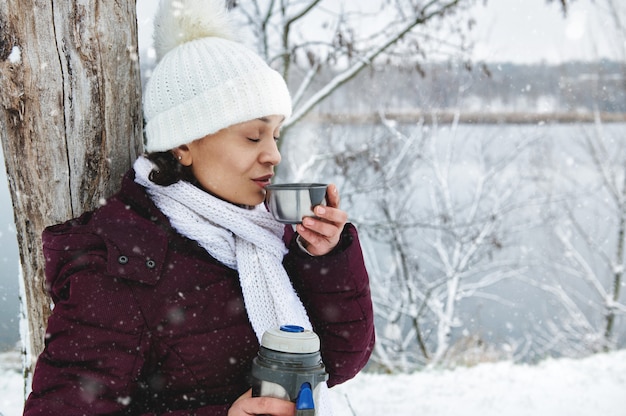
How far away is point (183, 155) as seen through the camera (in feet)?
5.68

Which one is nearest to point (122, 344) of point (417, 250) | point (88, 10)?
point (88, 10)

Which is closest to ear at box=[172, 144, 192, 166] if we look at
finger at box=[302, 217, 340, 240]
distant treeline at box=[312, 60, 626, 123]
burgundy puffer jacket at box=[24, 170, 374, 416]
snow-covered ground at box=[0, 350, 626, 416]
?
burgundy puffer jacket at box=[24, 170, 374, 416]

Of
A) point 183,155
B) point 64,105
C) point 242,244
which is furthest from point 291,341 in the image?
point 64,105

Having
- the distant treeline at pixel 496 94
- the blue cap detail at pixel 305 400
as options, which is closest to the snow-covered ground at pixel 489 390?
the blue cap detail at pixel 305 400

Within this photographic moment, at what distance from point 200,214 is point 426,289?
962cm

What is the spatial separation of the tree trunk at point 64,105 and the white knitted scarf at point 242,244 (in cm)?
32

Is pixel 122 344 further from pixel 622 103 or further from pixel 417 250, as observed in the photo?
pixel 622 103

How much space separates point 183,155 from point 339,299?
0.62 metres

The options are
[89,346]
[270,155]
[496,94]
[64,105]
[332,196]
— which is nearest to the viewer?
[89,346]

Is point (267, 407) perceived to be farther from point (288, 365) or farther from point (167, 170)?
point (167, 170)

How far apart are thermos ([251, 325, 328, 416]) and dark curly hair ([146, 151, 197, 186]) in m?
0.59

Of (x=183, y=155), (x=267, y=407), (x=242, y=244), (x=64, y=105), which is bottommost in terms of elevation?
(x=267, y=407)

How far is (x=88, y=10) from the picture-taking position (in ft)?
6.02

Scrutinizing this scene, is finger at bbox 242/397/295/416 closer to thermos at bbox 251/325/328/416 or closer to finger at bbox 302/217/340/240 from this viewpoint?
thermos at bbox 251/325/328/416
